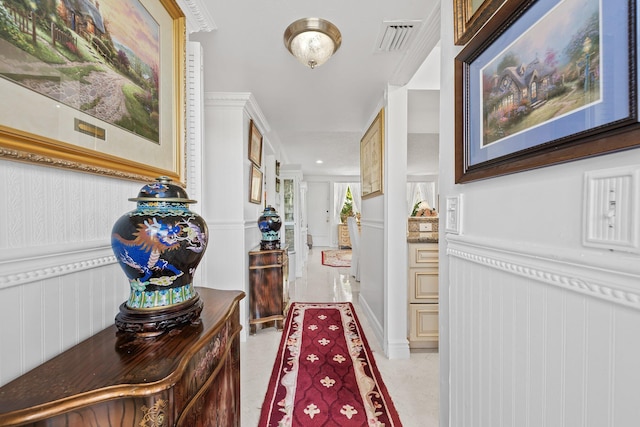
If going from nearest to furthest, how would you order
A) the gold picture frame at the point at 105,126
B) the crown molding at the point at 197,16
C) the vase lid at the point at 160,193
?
the gold picture frame at the point at 105,126 < the vase lid at the point at 160,193 < the crown molding at the point at 197,16

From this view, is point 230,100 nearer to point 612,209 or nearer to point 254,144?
point 254,144

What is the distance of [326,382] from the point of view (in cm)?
182

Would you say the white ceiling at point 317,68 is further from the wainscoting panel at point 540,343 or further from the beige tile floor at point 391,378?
the beige tile floor at point 391,378

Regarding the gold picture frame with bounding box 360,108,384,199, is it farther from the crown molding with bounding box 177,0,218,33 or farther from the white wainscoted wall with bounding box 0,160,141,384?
the white wainscoted wall with bounding box 0,160,141,384

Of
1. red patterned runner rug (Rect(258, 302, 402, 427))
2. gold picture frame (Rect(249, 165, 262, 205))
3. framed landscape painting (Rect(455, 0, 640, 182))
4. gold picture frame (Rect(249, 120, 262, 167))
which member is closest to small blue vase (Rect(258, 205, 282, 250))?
gold picture frame (Rect(249, 165, 262, 205))

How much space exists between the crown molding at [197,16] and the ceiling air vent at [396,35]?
1000mm

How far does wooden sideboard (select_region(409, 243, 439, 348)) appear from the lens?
230 centimetres

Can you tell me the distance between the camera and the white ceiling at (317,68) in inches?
54.6

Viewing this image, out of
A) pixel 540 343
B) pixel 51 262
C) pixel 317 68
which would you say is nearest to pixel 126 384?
pixel 51 262

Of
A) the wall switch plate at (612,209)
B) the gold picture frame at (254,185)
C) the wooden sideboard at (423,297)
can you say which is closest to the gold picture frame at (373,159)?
the wooden sideboard at (423,297)

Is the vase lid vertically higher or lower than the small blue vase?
higher

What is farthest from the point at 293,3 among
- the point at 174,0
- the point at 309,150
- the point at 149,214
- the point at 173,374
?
the point at 309,150

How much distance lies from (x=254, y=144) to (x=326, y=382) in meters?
2.41

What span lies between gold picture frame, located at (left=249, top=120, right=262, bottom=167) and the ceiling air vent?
1571mm
